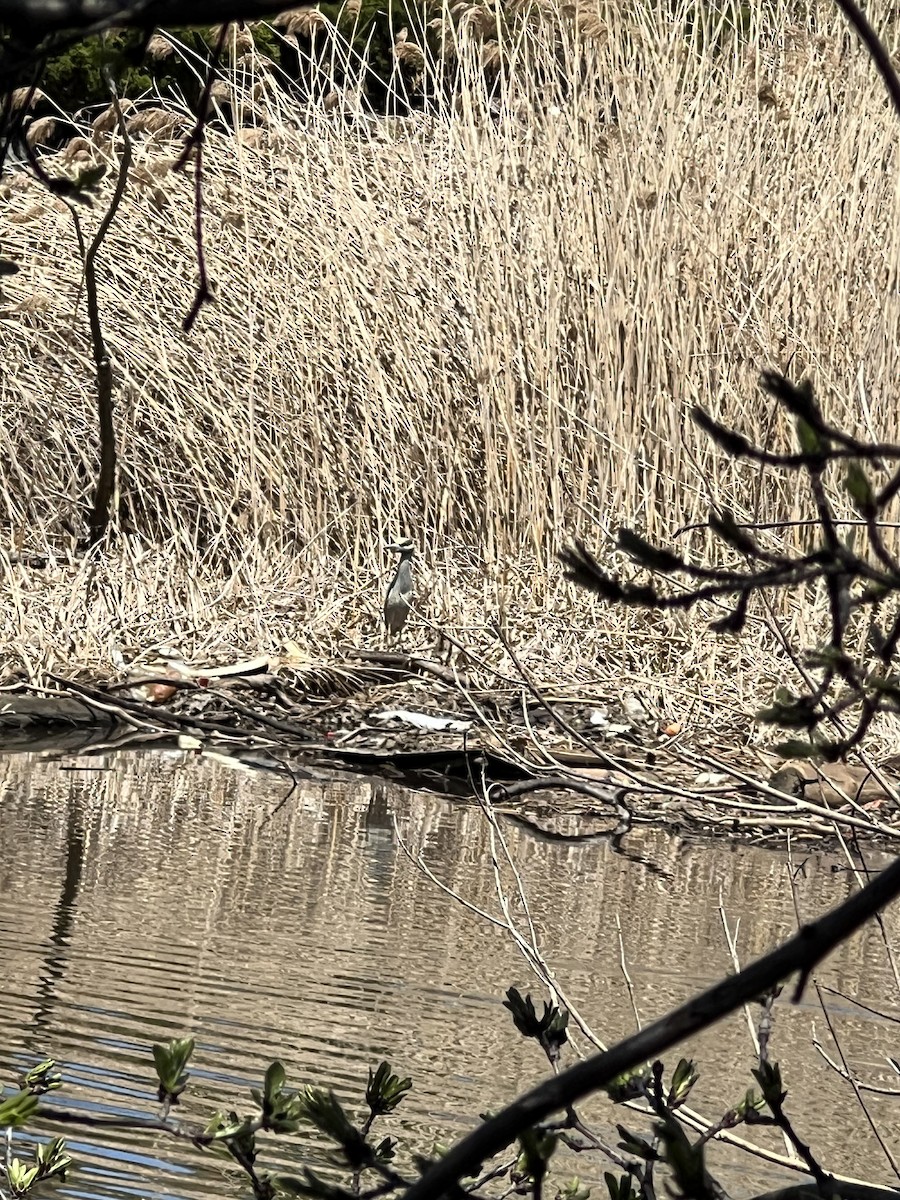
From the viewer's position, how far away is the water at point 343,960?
270 cm

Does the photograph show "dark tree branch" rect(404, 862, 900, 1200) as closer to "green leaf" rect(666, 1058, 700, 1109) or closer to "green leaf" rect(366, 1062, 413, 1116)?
"green leaf" rect(366, 1062, 413, 1116)

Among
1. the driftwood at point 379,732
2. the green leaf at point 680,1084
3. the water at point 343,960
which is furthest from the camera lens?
the driftwood at point 379,732

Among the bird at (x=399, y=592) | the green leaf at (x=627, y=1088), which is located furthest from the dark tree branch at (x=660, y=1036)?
the bird at (x=399, y=592)

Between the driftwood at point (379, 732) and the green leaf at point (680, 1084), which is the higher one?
the driftwood at point (379, 732)

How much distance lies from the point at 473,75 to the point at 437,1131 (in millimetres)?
5935

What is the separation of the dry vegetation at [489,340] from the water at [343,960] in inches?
68.9

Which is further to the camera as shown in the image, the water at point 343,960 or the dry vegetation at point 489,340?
the dry vegetation at point 489,340

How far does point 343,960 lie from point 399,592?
337 centimetres

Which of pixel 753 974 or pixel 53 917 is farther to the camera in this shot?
pixel 53 917

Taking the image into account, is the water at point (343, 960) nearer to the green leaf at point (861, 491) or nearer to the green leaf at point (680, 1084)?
the green leaf at point (680, 1084)

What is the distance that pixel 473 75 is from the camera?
7742mm

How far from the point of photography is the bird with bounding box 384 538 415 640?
22.4ft

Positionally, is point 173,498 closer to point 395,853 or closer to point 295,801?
point 295,801

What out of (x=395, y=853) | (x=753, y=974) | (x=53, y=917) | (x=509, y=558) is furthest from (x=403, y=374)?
(x=753, y=974)
